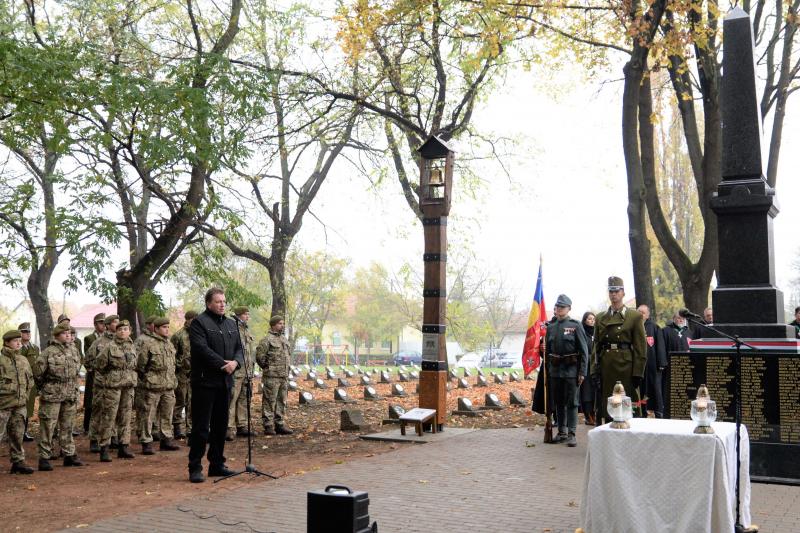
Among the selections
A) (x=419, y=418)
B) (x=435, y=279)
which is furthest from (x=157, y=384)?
(x=435, y=279)

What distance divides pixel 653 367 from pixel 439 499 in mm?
6945

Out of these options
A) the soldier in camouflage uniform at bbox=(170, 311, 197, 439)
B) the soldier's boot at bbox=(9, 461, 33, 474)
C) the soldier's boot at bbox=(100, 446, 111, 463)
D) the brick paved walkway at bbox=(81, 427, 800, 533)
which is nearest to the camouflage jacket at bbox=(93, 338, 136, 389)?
the soldier's boot at bbox=(100, 446, 111, 463)

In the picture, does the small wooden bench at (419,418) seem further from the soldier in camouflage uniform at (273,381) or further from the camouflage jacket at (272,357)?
the camouflage jacket at (272,357)

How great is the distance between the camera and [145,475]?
1002 cm

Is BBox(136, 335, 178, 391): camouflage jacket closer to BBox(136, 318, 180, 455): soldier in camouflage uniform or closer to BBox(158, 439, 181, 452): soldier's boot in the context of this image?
BBox(136, 318, 180, 455): soldier in camouflage uniform

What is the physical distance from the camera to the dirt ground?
308 inches

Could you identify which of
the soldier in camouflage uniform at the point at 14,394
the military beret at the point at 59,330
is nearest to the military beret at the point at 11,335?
the soldier in camouflage uniform at the point at 14,394

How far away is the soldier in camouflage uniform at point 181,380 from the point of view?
541 inches

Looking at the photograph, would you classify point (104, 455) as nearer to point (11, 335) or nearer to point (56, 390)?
point (56, 390)

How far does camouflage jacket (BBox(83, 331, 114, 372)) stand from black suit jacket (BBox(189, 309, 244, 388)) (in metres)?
3.02

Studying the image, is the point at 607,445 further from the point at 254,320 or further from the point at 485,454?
the point at 254,320

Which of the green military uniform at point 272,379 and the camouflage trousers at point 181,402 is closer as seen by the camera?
the camouflage trousers at point 181,402

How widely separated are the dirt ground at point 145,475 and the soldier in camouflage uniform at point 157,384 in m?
0.42

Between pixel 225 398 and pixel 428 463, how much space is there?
279 centimetres
